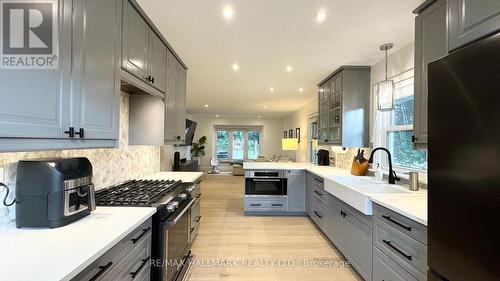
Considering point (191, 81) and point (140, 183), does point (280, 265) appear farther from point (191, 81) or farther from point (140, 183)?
point (191, 81)

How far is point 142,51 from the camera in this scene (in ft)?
7.27

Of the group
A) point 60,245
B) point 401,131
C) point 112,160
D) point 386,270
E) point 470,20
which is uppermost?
point 470,20

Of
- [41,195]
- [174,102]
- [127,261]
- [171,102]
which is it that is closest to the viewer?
[41,195]

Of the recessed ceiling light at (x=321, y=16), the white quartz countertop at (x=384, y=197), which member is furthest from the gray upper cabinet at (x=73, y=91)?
the white quartz countertop at (x=384, y=197)

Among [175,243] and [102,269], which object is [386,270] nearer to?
[175,243]

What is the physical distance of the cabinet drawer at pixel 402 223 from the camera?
5.11ft

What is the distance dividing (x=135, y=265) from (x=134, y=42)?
1.68 metres

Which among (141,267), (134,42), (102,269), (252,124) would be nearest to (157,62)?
(134,42)

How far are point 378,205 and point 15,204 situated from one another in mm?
2449

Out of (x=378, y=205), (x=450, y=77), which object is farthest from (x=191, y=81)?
(x=450, y=77)

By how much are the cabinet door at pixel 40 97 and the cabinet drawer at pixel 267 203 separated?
3.58 metres

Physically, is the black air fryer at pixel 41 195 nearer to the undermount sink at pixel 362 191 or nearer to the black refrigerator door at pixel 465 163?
the black refrigerator door at pixel 465 163

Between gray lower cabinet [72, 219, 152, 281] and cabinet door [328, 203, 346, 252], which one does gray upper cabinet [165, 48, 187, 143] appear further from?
cabinet door [328, 203, 346, 252]

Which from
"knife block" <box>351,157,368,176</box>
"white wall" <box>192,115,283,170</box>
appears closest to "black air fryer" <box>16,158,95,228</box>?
"knife block" <box>351,157,368,176</box>
